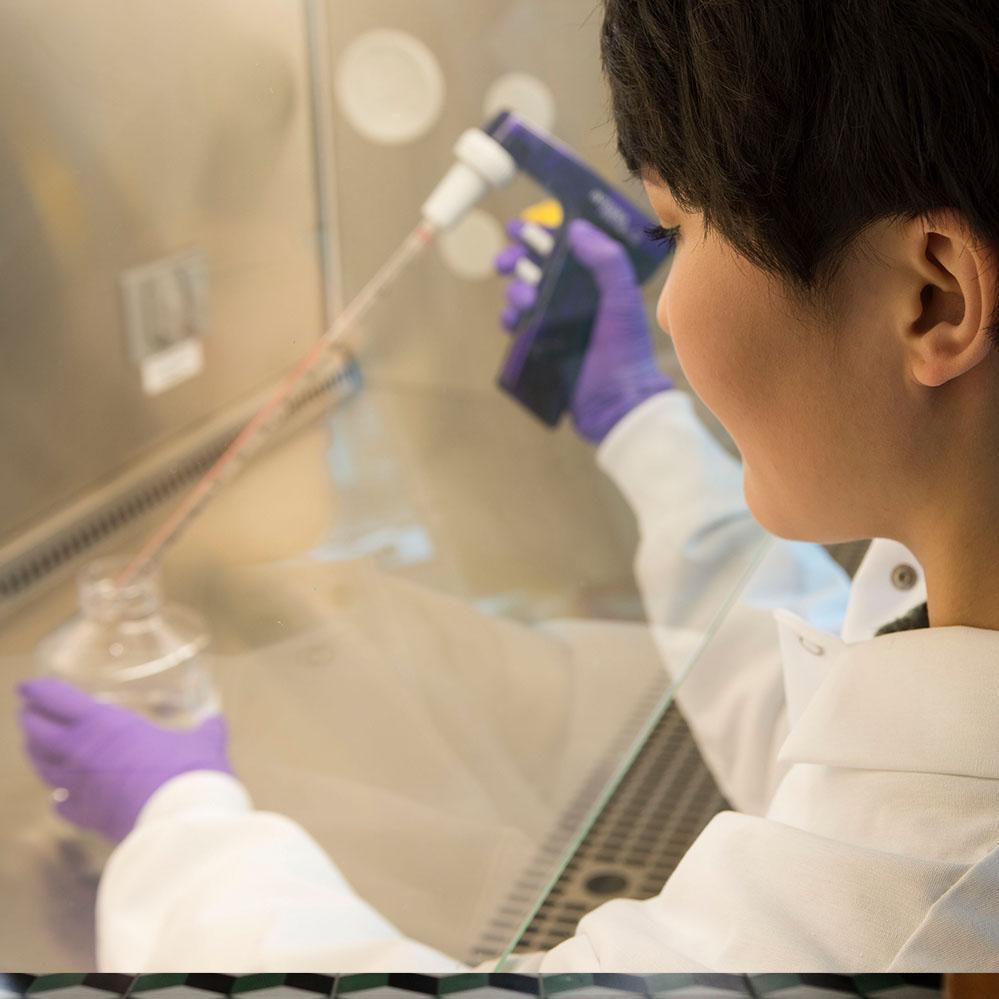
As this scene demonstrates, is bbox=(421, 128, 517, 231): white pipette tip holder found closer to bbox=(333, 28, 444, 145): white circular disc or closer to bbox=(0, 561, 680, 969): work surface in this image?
bbox=(333, 28, 444, 145): white circular disc

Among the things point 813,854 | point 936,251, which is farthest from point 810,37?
point 813,854

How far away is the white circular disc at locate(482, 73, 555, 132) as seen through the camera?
1.02 metres

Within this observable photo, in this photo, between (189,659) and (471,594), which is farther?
(471,594)

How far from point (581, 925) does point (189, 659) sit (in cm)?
51

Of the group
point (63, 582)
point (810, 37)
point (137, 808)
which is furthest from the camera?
point (63, 582)

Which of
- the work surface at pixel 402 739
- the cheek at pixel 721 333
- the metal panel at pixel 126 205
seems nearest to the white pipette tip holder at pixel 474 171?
the metal panel at pixel 126 205

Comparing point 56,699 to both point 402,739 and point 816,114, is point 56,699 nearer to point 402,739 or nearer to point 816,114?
point 402,739

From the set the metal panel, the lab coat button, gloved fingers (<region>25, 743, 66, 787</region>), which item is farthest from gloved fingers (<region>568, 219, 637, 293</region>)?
gloved fingers (<region>25, 743, 66, 787</region>)

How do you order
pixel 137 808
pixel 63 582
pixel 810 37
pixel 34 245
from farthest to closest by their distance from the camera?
1. pixel 63 582
2. pixel 34 245
3. pixel 137 808
4. pixel 810 37

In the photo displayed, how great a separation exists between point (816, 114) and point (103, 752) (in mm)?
624

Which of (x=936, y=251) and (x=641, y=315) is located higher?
(x=936, y=251)

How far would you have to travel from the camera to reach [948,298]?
54cm

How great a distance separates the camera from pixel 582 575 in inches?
43.3

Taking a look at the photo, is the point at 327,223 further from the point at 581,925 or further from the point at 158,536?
the point at 581,925
